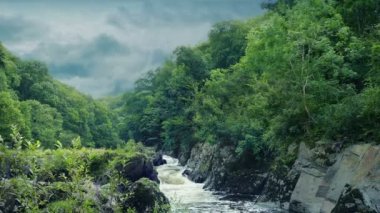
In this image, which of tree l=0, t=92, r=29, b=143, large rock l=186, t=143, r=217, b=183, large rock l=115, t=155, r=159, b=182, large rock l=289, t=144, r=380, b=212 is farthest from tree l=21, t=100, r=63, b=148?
large rock l=289, t=144, r=380, b=212

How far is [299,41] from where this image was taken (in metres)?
33.2

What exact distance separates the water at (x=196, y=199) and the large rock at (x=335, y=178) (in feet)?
8.81

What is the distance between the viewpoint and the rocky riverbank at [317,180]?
23016 millimetres

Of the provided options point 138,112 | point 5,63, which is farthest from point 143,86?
point 5,63

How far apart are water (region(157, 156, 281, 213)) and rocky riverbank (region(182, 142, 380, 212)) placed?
1272mm

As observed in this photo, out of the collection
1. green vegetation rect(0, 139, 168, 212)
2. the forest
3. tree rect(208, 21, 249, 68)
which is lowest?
green vegetation rect(0, 139, 168, 212)

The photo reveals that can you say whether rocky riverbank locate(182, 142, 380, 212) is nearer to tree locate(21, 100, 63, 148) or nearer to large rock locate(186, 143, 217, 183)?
large rock locate(186, 143, 217, 183)

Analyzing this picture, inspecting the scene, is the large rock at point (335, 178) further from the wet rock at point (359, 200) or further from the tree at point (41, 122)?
the tree at point (41, 122)

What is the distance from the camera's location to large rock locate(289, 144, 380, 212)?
906 inches

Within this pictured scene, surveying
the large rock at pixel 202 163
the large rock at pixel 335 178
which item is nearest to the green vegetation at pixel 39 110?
the large rock at pixel 202 163

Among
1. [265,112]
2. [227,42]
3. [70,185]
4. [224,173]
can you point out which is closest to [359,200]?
[265,112]

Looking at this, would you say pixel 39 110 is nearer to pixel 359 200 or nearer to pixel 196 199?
pixel 196 199

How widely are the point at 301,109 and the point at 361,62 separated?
5.94 metres

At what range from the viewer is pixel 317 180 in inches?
1116
